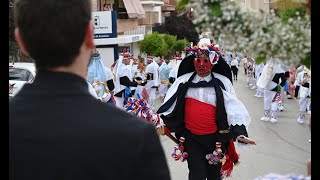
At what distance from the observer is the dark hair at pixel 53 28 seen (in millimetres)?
1877

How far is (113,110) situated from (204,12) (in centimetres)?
51

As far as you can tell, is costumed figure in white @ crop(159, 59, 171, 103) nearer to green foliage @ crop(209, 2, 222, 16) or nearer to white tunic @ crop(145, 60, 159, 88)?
white tunic @ crop(145, 60, 159, 88)

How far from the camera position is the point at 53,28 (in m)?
1.88

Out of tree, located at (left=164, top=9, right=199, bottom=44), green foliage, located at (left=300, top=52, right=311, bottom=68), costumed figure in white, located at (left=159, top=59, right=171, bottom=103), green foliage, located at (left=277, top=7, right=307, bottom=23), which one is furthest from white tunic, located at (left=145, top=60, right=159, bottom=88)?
tree, located at (left=164, top=9, right=199, bottom=44)

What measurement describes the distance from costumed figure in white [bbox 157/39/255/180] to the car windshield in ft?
29.3

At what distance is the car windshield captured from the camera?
48.9 ft

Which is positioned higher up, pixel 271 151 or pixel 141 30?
pixel 141 30

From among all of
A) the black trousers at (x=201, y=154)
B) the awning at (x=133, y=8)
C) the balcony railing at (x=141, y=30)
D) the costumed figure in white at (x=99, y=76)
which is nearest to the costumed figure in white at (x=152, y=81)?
the costumed figure in white at (x=99, y=76)

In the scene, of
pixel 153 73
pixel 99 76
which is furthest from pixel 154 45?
pixel 99 76

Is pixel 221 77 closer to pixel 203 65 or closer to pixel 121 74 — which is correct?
pixel 203 65

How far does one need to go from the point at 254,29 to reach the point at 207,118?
410 centimetres

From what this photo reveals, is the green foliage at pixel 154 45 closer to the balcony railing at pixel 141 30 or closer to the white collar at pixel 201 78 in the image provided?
the balcony railing at pixel 141 30

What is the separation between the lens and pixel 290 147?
35.5ft

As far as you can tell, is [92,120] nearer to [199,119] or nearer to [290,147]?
[199,119]
